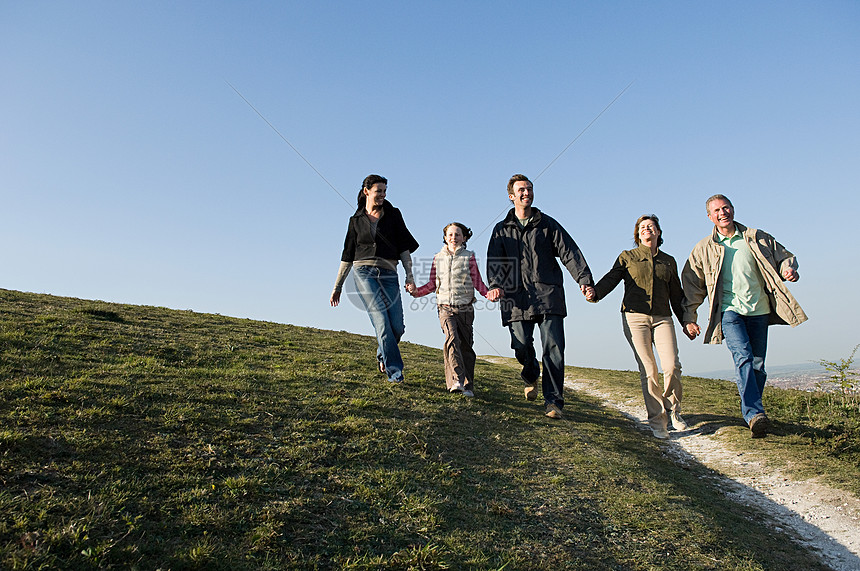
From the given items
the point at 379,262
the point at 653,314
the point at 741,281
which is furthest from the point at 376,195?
the point at 741,281

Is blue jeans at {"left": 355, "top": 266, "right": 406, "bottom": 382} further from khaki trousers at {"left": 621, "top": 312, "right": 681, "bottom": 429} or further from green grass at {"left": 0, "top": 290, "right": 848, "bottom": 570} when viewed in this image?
khaki trousers at {"left": 621, "top": 312, "right": 681, "bottom": 429}

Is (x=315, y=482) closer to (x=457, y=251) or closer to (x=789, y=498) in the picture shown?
(x=457, y=251)

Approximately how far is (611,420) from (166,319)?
1165 cm

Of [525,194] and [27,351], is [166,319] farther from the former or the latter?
[525,194]

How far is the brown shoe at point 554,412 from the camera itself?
8273 mm

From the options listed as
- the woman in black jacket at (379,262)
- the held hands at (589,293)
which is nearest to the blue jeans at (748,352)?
the held hands at (589,293)

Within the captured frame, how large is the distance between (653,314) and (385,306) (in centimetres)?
438

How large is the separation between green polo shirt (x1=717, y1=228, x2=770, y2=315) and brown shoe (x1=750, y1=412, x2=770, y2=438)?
5.03 ft

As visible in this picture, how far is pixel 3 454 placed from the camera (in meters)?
4.05

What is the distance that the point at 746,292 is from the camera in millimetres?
8102

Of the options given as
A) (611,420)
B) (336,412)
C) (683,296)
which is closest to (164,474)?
(336,412)

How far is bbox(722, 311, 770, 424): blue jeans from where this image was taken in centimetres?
793

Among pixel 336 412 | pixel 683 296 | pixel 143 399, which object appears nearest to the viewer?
pixel 143 399

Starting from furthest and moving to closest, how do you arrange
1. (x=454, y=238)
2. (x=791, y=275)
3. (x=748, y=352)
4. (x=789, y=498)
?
(x=454, y=238)
(x=748, y=352)
(x=791, y=275)
(x=789, y=498)
